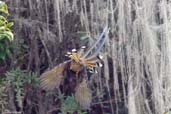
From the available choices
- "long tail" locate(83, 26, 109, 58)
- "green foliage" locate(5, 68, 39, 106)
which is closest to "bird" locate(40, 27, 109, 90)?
"long tail" locate(83, 26, 109, 58)

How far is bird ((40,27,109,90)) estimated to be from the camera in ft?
8.38

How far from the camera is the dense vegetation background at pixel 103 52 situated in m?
2.55

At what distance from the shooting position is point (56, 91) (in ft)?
9.07

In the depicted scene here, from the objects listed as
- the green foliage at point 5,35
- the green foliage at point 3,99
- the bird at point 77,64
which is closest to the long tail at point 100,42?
the bird at point 77,64

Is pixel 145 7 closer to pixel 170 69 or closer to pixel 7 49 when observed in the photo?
pixel 170 69

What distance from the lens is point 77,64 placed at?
8.48 feet

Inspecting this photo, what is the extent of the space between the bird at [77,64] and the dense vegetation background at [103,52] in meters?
0.06

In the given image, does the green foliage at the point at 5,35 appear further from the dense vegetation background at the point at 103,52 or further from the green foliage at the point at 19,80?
the green foliage at the point at 19,80

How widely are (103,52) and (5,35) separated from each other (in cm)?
55

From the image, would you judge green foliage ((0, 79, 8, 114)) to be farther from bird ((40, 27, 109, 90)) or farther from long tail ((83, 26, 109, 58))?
long tail ((83, 26, 109, 58))

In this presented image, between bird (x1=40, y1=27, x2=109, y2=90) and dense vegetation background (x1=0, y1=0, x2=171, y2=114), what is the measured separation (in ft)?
0.19

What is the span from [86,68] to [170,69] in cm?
45

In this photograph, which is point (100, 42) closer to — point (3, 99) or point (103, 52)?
point (103, 52)

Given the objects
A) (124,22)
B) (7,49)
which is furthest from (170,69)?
(7,49)
